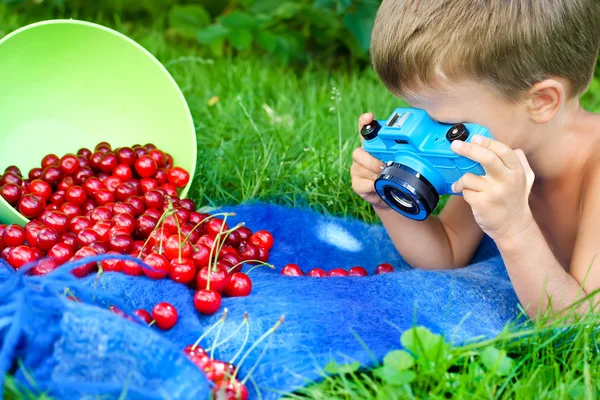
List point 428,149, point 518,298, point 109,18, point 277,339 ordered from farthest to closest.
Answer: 1. point 109,18
2. point 518,298
3. point 428,149
4. point 277,339

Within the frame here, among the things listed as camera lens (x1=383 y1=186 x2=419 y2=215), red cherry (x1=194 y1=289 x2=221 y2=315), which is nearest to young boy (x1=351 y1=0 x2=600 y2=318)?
camera lens (x1=383 y1=186 x2=419 y2=215)

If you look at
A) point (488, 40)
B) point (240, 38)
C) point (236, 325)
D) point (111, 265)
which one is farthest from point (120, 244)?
point (240, 38)

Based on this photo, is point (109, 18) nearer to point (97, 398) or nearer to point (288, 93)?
point (288, 93)

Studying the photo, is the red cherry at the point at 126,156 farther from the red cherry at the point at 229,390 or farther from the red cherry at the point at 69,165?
the red cherry at the point at 229,390

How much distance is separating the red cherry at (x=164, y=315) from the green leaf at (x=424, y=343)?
38 cm

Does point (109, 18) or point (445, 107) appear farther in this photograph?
point (109, 18)

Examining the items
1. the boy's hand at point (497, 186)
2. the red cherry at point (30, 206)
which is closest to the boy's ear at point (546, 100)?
the boy's hand at point (497, 186)

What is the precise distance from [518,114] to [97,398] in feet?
3.02

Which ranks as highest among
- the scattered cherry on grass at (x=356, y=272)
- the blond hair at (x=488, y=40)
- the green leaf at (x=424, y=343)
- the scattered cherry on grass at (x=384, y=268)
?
the blond hair at (x=488, y=40)

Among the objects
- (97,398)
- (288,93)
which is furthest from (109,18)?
(97,398)

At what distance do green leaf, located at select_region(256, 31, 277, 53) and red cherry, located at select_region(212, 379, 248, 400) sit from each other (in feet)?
6.10

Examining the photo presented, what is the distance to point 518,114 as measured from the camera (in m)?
1.39

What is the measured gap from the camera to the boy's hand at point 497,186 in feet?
3.99

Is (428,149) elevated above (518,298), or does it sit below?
above
